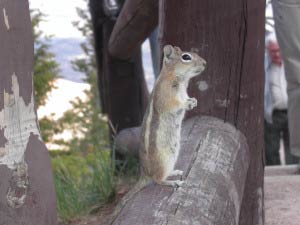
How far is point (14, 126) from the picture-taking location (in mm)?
1481

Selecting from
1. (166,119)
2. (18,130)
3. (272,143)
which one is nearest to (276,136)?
(272,143)

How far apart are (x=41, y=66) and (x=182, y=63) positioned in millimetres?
6610

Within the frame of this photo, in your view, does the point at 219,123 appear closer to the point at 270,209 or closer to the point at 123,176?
the point at 270,209

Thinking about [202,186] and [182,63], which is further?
[182,63]

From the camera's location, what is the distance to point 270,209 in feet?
10.7

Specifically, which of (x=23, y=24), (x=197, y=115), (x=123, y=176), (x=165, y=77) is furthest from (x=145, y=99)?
(x=23, y=24)

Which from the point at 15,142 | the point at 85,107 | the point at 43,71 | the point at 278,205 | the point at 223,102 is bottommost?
the point at 85,107

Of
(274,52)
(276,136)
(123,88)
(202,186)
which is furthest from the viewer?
(276,136)

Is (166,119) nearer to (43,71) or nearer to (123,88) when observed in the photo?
(123,88)

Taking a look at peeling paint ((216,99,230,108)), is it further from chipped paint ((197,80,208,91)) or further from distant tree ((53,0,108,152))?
distant tree ((53,0,108,152))

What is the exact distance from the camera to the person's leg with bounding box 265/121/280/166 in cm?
570

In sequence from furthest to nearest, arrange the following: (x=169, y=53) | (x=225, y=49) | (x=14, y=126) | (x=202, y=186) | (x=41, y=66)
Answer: (x=41, y=66), (x=225, y=49), (x=169, y=53), (x=202, y=186), (x=14, y=126)

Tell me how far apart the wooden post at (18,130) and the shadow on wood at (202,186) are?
24cm

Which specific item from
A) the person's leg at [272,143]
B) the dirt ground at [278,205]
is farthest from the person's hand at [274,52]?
the dirt ground at [278,205]
